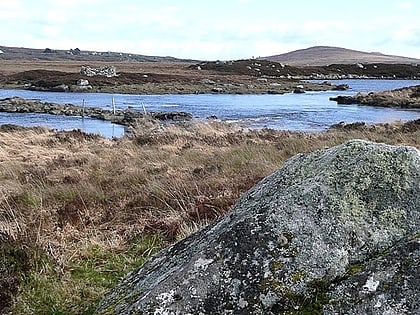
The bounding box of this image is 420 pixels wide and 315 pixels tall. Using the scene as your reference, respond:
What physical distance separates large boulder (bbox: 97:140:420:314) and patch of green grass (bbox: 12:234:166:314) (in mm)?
1201

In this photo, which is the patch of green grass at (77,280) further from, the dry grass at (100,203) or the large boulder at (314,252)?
the large boulder at (314,252)

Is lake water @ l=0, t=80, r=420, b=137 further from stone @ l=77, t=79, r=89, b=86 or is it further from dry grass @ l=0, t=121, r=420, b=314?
stone @ l=77, t=79, r=89, b=86

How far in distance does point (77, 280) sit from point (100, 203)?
4064mm

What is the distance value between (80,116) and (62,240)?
36.0 m

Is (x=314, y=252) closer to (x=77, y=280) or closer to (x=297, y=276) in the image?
(x=297, y=276)

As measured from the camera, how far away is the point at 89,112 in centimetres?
4334

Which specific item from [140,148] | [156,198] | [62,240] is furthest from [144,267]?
[140,148]

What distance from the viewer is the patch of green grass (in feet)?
15.3

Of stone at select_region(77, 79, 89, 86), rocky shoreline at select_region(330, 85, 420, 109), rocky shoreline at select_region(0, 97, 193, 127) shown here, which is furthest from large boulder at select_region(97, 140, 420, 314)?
stone at select_region(77, 79, 89, 86)

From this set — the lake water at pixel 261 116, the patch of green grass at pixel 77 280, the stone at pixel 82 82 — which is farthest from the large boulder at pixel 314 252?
the stone at pixel 82 82

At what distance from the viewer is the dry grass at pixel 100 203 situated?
5422mm

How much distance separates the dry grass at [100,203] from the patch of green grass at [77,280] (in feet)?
0.03

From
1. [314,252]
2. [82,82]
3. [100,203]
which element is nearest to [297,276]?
[314,252]

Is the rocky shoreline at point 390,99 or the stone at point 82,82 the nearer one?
the rocky shoreline at point 390,99
